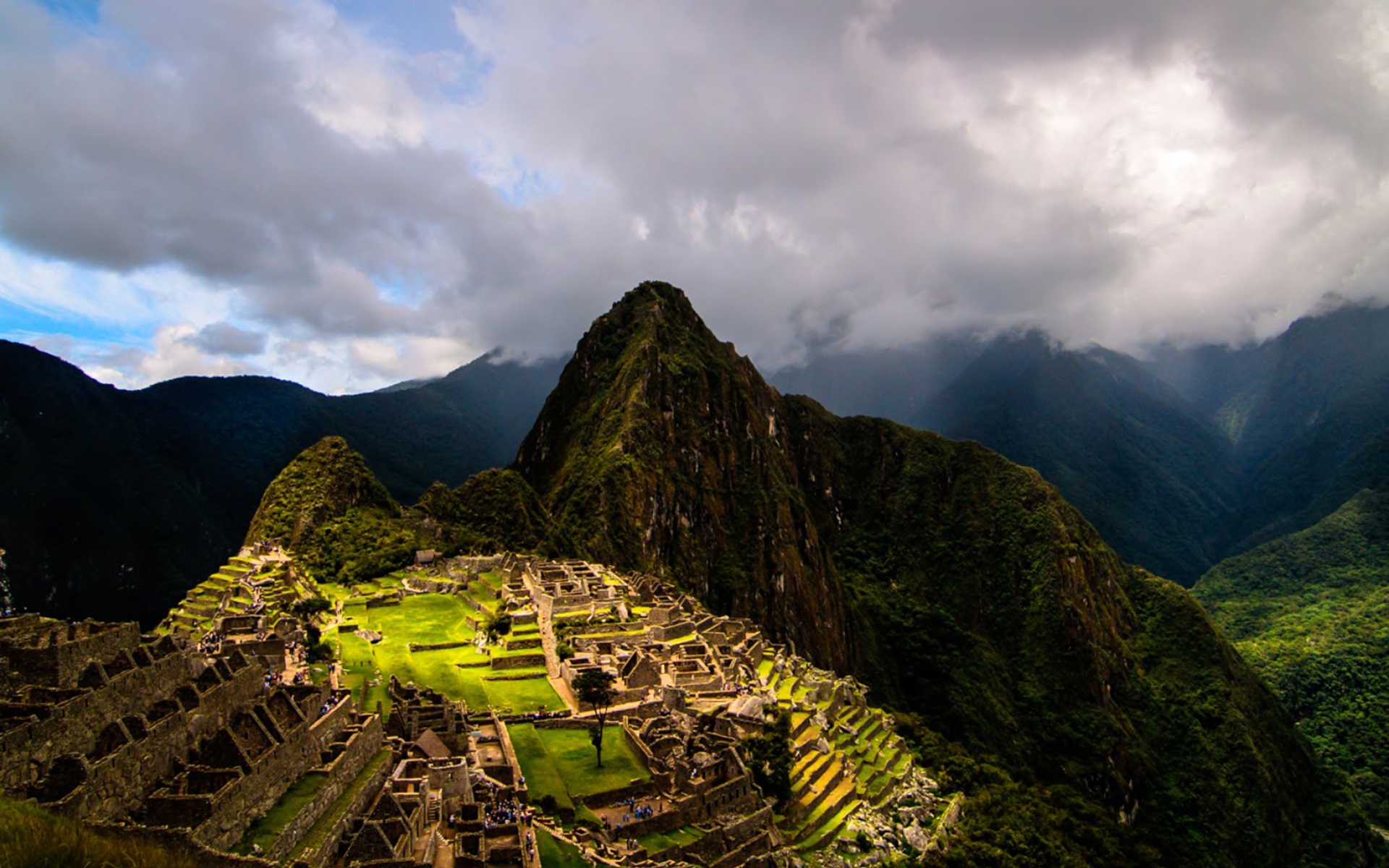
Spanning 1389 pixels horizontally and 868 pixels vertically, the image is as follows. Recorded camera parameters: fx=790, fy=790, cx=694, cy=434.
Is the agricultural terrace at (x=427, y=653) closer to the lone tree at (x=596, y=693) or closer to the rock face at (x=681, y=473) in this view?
the lone tree at (x=596, y=693)

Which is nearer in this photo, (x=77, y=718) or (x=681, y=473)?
(x=77, y=718)

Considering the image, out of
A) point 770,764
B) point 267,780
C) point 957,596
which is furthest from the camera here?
point 957,596

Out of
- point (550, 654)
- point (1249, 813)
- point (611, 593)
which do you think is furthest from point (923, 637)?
point (550, 654)

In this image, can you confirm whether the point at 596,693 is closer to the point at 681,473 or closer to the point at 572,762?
the point at 572,762

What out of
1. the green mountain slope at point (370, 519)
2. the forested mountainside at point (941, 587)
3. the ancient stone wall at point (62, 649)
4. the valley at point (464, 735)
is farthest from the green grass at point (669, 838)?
the green mountain slope at point (370, 519)

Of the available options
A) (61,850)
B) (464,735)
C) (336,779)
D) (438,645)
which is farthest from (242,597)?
(61,850)

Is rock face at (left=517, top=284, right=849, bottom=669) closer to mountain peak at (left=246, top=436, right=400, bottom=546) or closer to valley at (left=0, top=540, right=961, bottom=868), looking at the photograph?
mountain peak at (left=246, top=436, right=400, bottom=546)
